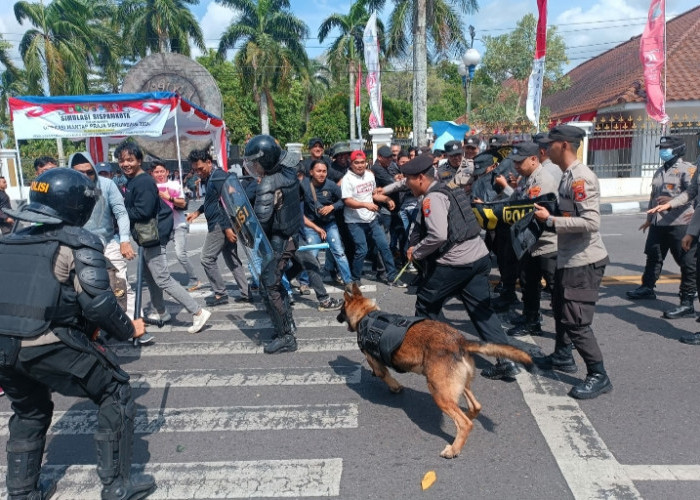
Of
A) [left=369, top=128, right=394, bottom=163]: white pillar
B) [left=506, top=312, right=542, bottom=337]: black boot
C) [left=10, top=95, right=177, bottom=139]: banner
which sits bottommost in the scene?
[left=506, top=312, right=542, bottom=337]: black boot

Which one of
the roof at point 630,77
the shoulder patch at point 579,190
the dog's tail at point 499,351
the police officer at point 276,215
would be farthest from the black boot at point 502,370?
the roof at point 630,77

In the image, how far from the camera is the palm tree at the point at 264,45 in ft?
109

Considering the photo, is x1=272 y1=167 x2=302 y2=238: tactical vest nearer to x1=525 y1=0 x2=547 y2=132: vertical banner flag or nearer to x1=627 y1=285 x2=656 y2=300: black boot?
x1=627 y1=285 x2=656 y2=300: black boot

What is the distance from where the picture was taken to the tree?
21.2 metres

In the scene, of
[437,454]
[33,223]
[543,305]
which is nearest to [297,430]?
[437,454]

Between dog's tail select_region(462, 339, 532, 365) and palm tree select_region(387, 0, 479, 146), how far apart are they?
15.2 meters

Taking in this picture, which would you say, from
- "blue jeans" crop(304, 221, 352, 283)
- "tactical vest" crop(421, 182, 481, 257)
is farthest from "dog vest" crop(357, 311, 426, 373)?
"blue jeans" crop(304, 221, 352, 283)

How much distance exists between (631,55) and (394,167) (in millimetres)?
22972

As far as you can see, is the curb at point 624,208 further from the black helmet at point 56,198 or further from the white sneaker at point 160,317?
the black helmet at point 56,198

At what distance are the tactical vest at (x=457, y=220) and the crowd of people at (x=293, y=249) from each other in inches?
0.4

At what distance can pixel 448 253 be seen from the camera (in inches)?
162

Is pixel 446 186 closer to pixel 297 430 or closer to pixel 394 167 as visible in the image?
pixel 297 430

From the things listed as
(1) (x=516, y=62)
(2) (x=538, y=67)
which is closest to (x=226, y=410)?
(2) (x=538, y=67)

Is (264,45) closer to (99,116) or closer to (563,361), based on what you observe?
(99,116)
